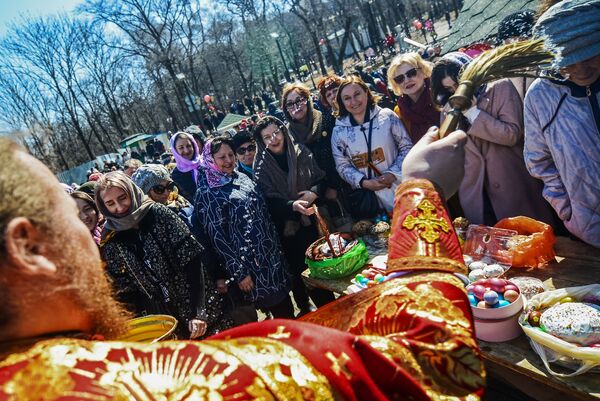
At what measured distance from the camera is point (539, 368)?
154 centimetres

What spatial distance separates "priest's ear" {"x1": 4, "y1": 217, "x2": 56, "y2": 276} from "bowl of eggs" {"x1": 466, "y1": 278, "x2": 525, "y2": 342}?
1.63 m

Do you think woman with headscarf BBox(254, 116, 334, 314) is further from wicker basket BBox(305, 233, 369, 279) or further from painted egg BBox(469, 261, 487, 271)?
painted egg BBox(469, 261, 487, 271)

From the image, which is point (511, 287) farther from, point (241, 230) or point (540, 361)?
point (241, 230)

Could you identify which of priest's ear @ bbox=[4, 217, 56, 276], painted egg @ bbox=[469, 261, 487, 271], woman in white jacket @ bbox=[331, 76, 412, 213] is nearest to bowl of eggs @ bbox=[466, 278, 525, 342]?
painted egg @ bbox=[469, 261, 487, 271]

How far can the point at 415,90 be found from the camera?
3717 millimetres

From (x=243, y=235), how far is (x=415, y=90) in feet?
7.03

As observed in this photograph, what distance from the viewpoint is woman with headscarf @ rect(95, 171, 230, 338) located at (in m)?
2.94

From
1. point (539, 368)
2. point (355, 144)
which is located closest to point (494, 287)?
point (539, 368)

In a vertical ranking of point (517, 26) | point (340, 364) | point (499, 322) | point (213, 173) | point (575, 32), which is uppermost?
point (517, 26)

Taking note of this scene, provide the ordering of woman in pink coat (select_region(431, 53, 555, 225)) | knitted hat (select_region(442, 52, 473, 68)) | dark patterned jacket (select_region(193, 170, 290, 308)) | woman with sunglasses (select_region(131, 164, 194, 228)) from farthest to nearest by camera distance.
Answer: woman with sunglasses (select_region(131, 164, 194, 228)) < dark patterned jacket (select_region(193, 170, 290, 308)) < knitted hat (select_region(442, 52, 473, 68)) < woman in pink coat (select_region(431, 53, 555, 225))

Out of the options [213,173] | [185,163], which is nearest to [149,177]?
[213,173]

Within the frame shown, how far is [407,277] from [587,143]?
1622 mm

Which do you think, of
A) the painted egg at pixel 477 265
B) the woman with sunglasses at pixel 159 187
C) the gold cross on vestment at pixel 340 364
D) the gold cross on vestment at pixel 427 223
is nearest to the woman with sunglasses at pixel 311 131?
the woman with sunglasses at pixel 159 187

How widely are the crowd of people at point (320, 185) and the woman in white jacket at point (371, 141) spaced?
1 centimetres
